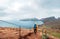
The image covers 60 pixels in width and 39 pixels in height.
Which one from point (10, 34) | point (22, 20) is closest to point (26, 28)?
point (22, 20)

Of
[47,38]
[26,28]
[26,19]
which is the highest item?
[26,19]

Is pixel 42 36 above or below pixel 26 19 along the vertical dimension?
below

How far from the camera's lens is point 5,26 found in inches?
556

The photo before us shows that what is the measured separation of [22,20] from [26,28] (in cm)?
100

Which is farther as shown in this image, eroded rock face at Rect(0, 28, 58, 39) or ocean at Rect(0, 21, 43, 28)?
ocean at Rect(0, 21, 43, 28)

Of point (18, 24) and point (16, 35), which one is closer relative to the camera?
point (16, 35)

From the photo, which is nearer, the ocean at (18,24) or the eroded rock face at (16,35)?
the eroded rock face at (16,35)

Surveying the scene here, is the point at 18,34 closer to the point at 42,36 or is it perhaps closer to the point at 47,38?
the point at 42,36

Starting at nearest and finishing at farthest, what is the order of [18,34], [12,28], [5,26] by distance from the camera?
1. [18,34]
2. [5,26]
3. [12,28]

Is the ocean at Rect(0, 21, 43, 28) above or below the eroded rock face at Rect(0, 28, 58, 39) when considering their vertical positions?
above

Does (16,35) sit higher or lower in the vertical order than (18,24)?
lower

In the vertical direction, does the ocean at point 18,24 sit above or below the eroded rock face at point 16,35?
above

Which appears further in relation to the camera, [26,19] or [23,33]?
[26,19]

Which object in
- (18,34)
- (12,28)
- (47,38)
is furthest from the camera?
(47,38)
